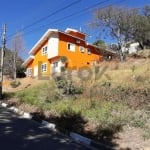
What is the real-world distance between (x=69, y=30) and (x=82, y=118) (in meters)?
33.5

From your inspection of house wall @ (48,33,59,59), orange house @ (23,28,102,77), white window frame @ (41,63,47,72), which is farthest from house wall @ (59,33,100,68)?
white window frame @ (41,63,47,72)

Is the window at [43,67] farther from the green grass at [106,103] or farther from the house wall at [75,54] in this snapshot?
the green grass at [106,103]

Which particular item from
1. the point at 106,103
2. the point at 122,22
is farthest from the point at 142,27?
the point at 106,103

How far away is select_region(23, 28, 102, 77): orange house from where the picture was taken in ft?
144

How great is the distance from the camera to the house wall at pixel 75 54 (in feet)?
145

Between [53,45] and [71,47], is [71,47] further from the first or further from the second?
[53,45]

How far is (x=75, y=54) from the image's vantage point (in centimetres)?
4597

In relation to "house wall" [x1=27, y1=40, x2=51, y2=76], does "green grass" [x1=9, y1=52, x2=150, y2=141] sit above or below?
below

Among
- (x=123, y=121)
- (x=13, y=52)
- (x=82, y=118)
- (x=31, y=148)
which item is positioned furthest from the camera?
(x=13, y=52)

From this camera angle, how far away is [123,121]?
43.1 ft

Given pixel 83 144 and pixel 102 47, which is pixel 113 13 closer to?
pixel 102 47

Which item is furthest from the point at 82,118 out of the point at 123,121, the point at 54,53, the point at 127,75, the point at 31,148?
the point at 54,53

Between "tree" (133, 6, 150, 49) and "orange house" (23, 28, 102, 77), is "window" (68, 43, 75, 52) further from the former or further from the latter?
"tree" (133, 6, 150, 49)

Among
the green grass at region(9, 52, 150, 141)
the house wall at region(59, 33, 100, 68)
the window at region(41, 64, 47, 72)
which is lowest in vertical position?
the green grass at region(9, 52, 150, 141)
